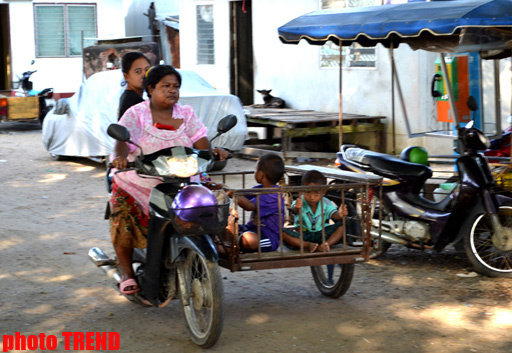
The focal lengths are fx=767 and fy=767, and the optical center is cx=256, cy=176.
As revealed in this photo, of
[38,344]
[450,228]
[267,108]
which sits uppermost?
[267,108]

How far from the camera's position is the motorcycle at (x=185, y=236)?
14.6 ft

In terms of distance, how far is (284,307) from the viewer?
5477 millimetres

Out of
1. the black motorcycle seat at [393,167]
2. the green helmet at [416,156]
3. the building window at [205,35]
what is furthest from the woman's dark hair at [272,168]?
the building window at [205,35]

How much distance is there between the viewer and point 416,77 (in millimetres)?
12648

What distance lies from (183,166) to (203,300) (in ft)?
2.68

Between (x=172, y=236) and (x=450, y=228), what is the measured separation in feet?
8.71

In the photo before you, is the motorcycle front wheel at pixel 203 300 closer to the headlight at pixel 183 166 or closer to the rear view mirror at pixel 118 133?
the headlight at pixel 183 166

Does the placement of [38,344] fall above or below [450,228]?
below

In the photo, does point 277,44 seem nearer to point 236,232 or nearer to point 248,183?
point 248,183

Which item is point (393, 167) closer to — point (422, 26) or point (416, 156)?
point (416, 156)

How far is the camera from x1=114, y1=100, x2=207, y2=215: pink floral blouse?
16.4 feet

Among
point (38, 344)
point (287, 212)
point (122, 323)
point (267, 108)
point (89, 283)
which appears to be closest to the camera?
point (38, 344)

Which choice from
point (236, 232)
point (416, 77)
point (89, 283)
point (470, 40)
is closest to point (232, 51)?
point (416, 77)

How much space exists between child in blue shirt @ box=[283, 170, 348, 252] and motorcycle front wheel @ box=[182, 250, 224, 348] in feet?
2.51
